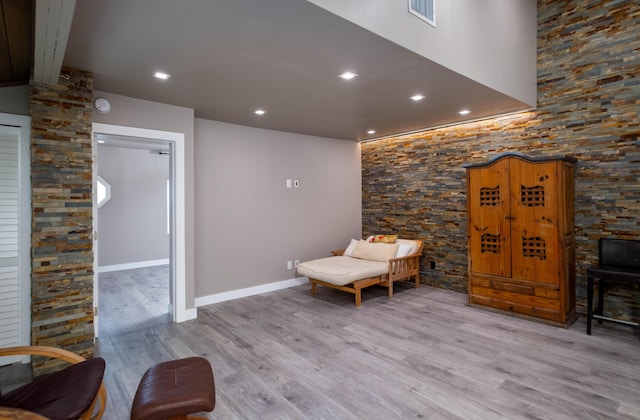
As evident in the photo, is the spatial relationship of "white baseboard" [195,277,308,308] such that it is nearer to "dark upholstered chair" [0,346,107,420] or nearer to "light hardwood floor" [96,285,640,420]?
"light hardwood floor" [96,285,640,420]

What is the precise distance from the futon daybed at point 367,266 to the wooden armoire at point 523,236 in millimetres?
1001

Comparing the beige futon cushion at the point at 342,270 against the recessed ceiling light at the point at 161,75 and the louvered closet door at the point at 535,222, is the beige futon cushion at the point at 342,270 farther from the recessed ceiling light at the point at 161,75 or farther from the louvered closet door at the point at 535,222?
the recessed ceiling light at the point at 161,75

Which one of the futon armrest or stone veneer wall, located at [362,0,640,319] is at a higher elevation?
stone veneer wall, located at [362,0,640,319]

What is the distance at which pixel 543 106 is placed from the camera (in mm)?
4121

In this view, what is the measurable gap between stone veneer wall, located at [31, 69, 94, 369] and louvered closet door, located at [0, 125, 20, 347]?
1.25 ft

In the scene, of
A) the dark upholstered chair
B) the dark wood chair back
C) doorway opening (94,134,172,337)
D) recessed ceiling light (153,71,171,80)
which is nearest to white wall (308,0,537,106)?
recessed ceiling light (153,71,171,80)

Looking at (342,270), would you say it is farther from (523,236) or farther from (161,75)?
(161,75)

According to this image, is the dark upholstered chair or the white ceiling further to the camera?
the white ceiling

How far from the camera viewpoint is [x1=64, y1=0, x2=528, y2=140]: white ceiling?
6.48 feet

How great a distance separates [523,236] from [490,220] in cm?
40

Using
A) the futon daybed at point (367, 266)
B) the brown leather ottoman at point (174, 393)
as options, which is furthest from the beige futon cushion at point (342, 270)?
the brown leather ottoman at point (174, 393)

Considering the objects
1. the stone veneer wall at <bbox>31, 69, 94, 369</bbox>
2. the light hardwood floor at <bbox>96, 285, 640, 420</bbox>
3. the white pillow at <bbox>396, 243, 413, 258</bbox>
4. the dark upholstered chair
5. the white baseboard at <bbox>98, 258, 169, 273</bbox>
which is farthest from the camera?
the white baseboard at <bbox>98, 258, 169, 273</bbox>

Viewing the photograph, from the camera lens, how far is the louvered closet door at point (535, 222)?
361cm

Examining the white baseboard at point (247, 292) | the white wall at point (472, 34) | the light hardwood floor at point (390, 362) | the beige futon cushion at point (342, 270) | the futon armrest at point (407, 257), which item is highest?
the white wall at point (472, 34)
